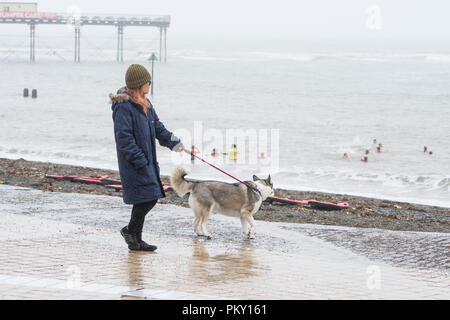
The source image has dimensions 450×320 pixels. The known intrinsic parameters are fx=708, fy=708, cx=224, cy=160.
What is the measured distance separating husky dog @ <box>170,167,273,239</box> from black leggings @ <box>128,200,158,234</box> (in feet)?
3.51

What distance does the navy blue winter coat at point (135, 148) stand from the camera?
6605mm

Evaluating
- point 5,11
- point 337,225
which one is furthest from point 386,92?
point 337,225

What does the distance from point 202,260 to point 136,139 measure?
4.57 ft

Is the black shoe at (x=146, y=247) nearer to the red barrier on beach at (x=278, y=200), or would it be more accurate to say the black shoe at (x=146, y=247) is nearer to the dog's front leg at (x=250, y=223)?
the dog's front leg at (x=250, y=223)

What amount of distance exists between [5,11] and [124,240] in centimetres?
8356

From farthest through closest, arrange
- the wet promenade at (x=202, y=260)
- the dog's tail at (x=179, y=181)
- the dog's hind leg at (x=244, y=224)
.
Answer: the dog's hind leg at (x=244, y=224) → the dog's tail at (x=179, y=181) → the wet promenade at (x=202, y=260)

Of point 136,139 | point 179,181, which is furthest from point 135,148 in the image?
point 179,181

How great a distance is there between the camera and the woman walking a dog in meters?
6.61

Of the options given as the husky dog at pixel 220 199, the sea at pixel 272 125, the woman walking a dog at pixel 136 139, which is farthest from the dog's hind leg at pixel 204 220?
the sea at pixel 272 125

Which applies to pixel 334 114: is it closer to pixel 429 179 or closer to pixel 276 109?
pixel 276 109

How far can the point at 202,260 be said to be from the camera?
707 centimetres

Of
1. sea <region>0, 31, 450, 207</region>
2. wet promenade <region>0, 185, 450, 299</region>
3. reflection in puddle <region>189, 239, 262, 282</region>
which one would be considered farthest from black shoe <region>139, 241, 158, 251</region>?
sea <region>0, 31, 450, 207</region>

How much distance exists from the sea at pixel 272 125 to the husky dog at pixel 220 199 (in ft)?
39.4

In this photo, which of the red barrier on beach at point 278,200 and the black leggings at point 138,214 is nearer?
the black leggings at point 138,214
